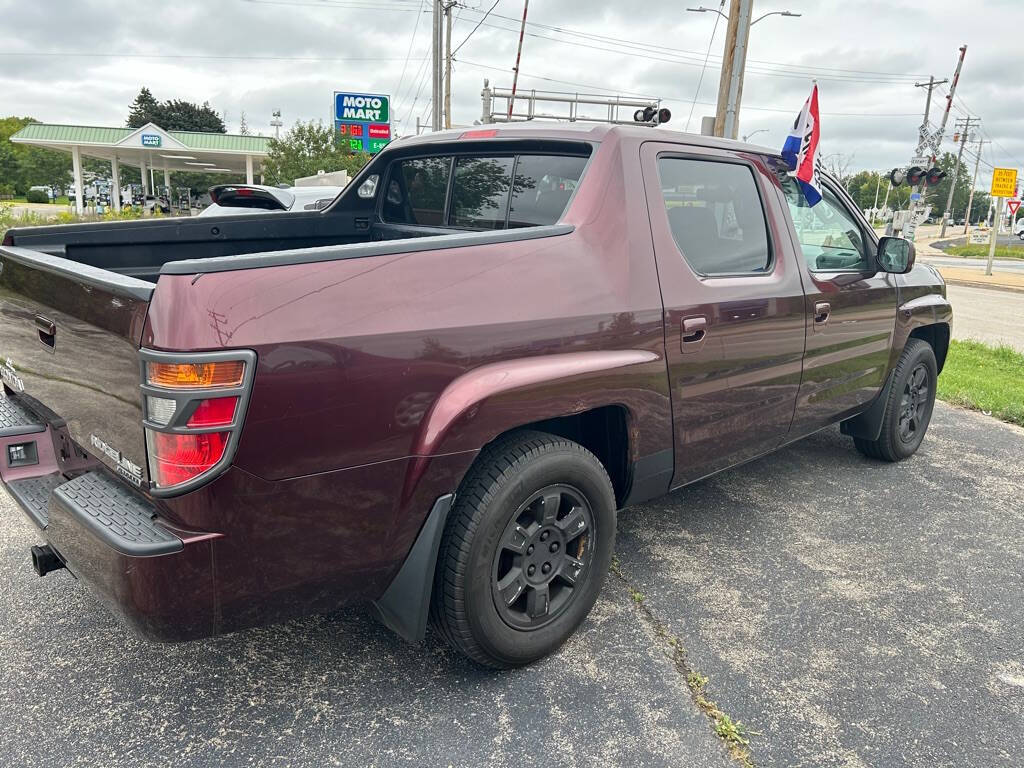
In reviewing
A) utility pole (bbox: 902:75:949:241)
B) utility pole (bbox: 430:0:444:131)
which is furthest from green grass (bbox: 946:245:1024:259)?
utility pole (bbox: 430:0:444:131)

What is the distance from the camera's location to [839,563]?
3580mm

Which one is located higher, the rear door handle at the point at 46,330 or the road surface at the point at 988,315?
the rear door handle at the point at 46,330

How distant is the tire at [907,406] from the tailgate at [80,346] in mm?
4284

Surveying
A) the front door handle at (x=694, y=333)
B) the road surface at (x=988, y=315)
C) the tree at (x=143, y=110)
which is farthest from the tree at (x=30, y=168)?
the front door handle at (x=694, y=333)

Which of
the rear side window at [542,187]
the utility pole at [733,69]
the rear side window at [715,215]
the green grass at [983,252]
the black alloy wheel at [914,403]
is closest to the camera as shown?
the rear side window at [542,187]

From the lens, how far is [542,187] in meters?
3.07

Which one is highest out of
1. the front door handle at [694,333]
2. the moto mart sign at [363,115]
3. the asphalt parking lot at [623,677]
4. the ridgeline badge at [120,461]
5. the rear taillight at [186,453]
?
the moto mart sign at [363,115]

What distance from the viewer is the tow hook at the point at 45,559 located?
2.38 meters

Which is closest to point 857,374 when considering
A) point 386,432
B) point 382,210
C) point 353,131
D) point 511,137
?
point 511,137

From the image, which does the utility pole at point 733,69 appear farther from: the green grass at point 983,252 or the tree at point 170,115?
the tree at point 170,115

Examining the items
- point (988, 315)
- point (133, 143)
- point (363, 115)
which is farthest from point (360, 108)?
point (133, 143)

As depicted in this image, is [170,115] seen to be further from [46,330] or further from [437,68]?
[46,330]

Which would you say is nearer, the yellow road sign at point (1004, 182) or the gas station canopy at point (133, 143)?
the yellow road sign at point (1004, 182)

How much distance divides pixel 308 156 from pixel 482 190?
100 feet
